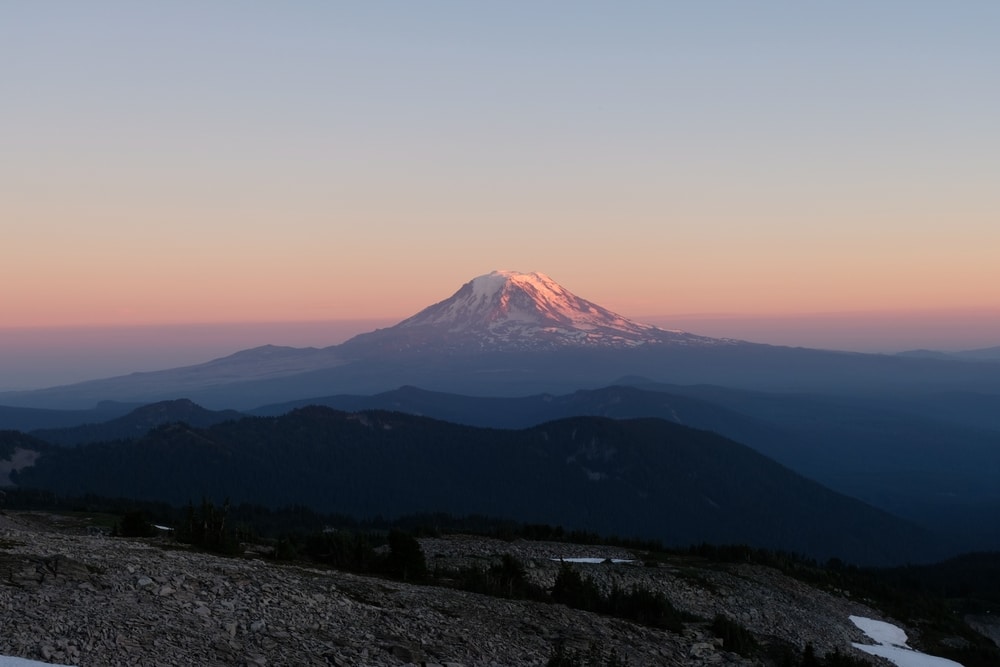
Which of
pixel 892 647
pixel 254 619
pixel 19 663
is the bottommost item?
pixel 892 647

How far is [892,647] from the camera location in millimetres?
43969

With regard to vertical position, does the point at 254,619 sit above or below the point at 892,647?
above

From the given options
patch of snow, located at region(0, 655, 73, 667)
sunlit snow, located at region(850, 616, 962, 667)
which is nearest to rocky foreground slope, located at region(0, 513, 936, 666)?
patch of snow, located at region(0, 655, 73, 667)

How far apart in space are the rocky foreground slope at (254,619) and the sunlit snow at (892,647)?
11532 mm

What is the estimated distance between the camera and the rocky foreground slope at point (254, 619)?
68.5 ft

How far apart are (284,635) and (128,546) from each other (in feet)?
33.0

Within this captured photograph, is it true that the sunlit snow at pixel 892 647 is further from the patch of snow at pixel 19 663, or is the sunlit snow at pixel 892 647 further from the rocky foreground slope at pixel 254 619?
the patch of snow at pixel 19 663

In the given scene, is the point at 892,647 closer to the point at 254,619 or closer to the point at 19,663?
the point at 254,619

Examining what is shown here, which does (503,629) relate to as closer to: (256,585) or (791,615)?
(256,585)

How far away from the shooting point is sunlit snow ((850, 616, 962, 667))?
4094cm

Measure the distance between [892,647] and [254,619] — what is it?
108 ft

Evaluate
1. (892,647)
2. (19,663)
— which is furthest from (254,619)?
(892,647)

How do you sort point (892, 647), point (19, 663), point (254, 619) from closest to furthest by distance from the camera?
point (19, 663) < point (254, 619) < point (892, 647)

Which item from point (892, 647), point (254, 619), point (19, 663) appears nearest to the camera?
point (19, 663)
